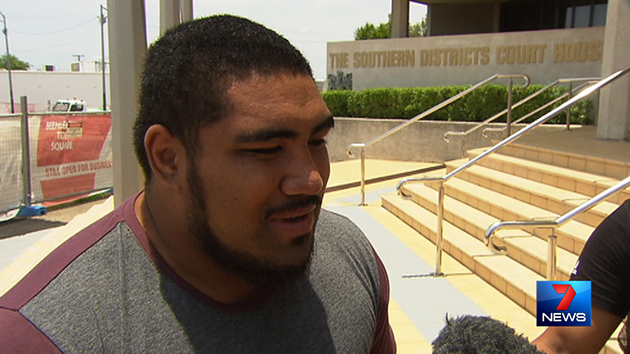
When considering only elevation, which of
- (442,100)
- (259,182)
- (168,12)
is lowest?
(259,182)

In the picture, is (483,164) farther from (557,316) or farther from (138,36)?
(557,316)

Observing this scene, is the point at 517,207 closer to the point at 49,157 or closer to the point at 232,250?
the point at 232,250

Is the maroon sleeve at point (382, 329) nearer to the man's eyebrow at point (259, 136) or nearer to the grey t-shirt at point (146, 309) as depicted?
the grey t-shirt at point (146, 309)

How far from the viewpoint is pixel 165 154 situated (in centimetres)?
99

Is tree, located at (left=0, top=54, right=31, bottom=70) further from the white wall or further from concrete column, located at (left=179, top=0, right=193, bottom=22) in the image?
concrete column, located at (left=179, top=0, right=193, bottom=22)

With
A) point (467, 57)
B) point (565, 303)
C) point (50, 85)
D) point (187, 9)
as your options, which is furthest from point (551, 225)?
point (50, 85)

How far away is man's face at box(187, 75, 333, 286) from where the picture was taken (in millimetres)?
941

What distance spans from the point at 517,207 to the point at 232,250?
5232 mm

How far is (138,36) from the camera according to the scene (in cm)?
321

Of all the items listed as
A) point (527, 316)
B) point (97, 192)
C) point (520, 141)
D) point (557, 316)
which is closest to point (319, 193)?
point (557, 316)

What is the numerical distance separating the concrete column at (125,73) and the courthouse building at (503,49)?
6.89 metres

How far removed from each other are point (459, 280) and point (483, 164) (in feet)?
10.8

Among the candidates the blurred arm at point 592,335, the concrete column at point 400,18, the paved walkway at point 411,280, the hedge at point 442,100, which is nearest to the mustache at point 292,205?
the blurred arm at point 592,335

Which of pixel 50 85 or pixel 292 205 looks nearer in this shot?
pixel 292 205
